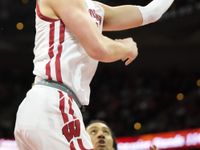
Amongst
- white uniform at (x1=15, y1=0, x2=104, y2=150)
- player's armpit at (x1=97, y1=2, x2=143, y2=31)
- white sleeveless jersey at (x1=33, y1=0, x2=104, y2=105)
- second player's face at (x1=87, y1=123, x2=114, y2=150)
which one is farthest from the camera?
second player's face at (x1=87, y1=123, x2=114, y2=150)

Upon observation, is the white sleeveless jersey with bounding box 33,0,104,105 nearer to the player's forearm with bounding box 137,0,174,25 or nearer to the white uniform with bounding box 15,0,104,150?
the white uniform with bounding box 15,0,104,150

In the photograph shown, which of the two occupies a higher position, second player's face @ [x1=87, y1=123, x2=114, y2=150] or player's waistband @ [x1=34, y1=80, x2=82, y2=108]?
player's waistband @ [x1=34, y1=80, x2=82, y2=108]

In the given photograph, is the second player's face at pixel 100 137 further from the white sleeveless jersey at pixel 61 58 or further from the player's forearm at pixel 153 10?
the white sleeveless jersey at pixel 61 58

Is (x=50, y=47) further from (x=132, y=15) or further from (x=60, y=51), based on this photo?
(x=132, y=15)

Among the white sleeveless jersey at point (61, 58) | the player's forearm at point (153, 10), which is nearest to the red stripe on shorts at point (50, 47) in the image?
the white sleeveless jersey at point (61, 58)

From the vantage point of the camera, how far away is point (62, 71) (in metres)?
2.59

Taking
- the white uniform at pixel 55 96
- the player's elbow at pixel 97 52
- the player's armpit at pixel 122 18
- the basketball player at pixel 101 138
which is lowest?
the basketball player at pixel 101 138

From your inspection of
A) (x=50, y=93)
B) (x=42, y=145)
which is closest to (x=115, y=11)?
(x=50, y=93)

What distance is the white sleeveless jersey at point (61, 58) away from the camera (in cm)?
260

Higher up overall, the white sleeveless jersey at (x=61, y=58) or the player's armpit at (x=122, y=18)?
the player's armpit at (x=122, y=18)

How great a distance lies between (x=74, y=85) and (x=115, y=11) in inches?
23.3

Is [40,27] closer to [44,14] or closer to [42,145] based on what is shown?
[44,14]

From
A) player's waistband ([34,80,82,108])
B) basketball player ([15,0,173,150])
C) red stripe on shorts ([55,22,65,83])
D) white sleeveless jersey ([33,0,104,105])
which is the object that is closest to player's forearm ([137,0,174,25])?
basketball player ([15,0,173,150])

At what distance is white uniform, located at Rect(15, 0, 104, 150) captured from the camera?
2494mm
